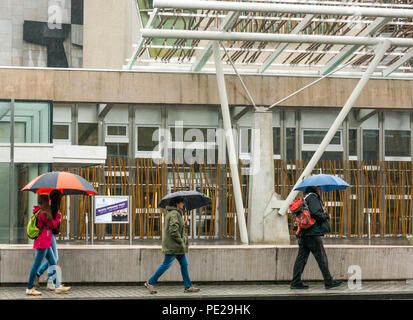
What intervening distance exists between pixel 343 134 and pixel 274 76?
341cm

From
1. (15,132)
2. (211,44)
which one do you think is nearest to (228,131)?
(211,44)

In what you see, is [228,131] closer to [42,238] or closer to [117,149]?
[117,149]

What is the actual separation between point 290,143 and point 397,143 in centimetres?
366

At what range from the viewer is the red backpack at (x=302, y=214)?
40.9ft

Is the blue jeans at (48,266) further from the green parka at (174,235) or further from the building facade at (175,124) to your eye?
the building facade at (175,124)

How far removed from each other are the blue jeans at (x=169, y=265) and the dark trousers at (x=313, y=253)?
5.89ft

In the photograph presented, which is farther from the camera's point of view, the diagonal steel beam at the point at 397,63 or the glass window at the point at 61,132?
the glass window at the point at 61,132

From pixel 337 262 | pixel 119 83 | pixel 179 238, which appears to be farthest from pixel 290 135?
pixel 179 238

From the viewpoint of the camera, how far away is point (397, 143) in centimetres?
2581

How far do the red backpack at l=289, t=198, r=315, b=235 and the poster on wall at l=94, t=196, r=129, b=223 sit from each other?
8559 mm

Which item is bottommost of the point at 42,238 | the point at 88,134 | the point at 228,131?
the point at 42,238

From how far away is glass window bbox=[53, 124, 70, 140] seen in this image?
79.0 ft

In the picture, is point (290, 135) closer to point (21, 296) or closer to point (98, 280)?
point (98, 280)

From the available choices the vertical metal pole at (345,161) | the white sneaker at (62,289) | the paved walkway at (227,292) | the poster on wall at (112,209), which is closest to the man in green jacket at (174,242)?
the paved walkway at (227,292)
